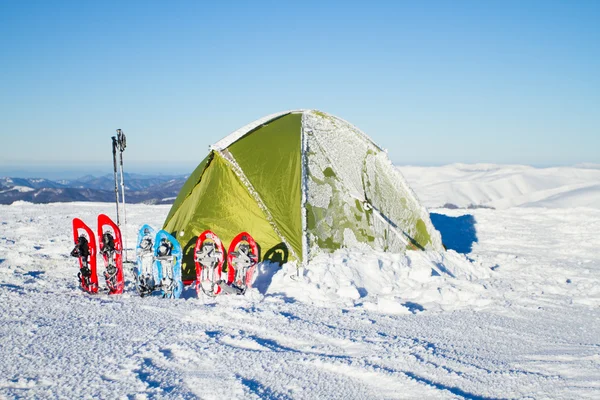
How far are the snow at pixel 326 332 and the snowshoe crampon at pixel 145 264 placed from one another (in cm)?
23

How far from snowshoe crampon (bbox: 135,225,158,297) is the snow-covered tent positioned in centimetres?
89

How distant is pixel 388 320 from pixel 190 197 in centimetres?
542

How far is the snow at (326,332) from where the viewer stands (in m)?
3.78

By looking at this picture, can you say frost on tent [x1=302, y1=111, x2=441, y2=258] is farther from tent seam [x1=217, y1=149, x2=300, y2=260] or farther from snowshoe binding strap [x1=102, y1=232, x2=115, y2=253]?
snowshoe binding strap [x1=102, y1=232, x2=115, y2=253]

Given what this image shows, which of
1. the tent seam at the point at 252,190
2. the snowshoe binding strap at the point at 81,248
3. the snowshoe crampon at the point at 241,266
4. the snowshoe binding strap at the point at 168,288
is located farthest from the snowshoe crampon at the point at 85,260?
the tent seam at the point at 252,190

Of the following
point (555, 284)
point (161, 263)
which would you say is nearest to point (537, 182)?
point (555, 284)

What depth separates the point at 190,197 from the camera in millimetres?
9453

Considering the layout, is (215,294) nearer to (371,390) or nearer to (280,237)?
(280,237)

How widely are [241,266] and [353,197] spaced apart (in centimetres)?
305

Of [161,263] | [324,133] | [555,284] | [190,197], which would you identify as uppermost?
[324,133]

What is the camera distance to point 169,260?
6672 millimetres

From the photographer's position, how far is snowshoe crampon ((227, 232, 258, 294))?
22.1 ft

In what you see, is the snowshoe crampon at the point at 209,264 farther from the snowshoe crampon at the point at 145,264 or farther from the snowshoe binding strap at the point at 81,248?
the snowshoe binding strap at the point at 81,248

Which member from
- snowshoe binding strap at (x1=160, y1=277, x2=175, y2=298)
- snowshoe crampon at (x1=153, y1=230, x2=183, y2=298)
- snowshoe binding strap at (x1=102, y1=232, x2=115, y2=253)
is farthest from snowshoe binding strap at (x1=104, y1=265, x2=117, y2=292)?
snowshoe binding strap at (x1=160, y1=277, x2=175, y2=298)
